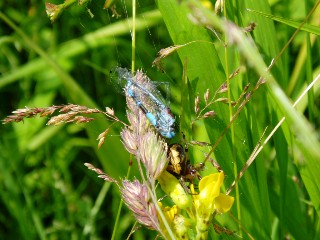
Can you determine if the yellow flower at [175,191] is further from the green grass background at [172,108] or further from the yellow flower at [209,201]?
the green grass background at [172,108]

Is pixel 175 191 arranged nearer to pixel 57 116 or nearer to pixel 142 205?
pixel 142 205

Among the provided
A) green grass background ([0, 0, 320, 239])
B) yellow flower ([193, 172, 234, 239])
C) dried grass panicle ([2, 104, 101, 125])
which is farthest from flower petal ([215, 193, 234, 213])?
dried grass panicle ([2, 104, 101, 125])

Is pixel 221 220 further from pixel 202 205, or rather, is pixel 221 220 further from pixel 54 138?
pixel 54 138

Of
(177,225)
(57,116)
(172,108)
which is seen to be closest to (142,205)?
(177,225)

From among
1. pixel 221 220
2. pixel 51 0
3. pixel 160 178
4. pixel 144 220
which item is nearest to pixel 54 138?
pixel 51 0

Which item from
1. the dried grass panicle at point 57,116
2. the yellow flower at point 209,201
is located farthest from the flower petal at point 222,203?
the dried grass panicle at point 57,116

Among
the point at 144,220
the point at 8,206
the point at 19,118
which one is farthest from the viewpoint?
the point at 8,206
